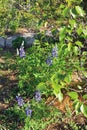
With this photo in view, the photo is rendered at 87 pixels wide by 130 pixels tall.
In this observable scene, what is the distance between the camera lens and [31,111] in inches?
158

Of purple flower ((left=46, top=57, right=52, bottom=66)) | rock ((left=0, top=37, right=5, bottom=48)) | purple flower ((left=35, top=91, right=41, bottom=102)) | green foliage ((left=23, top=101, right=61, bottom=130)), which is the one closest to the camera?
green foliage ((left=23, top=101, right=61, bottom=130))

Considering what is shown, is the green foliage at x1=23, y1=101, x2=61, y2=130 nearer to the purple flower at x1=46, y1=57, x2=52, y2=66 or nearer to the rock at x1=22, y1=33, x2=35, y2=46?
the purple flower at x1=46, y1=57, x2=52, y2=66

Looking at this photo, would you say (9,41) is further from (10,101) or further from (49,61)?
(49,61)

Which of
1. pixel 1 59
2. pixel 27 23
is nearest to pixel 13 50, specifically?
pixel 1 59

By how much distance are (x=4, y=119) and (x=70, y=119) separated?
0.90 meters

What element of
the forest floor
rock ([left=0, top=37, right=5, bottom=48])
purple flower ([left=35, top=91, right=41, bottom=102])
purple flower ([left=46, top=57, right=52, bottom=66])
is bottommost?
the forest floor

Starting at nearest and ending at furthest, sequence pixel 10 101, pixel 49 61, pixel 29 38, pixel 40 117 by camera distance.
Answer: pixel 40 117, pixel 49 61, pixel 10 101, pixel 29 38

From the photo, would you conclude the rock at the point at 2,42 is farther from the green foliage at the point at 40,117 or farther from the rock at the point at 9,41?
the green foliage at the point at 40,117

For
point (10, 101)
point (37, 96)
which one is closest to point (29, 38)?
point (10, 101)

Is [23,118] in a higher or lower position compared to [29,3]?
lower

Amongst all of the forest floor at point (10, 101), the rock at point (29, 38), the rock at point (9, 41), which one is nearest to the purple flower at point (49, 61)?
the forest floor at point (10, 101)

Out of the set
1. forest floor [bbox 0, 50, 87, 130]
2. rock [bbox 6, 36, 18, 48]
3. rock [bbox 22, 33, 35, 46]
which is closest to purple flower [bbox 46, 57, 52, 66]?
forest floor [bbox 0, 50, 87, 130]

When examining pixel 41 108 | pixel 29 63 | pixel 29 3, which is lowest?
pixel 41 108

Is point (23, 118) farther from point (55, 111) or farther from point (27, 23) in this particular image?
point (27, 23)
